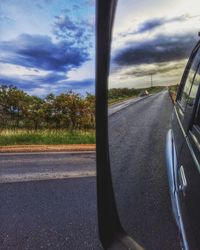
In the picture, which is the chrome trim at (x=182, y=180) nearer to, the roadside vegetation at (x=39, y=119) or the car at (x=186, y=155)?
the car at (x=186, y=155)

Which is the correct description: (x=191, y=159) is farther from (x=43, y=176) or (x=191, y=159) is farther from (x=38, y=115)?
(x=38, y=115)

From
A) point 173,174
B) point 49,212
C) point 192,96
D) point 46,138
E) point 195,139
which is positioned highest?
point 192,96

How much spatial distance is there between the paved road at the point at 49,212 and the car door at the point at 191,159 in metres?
2.03

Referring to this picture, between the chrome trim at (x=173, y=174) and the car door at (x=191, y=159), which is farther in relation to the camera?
the chrome trim at (x=173, y=174)

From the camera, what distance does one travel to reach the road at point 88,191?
1117mm

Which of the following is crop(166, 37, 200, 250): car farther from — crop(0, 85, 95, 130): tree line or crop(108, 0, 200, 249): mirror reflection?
crop(0, 85, 95, 130): tree line

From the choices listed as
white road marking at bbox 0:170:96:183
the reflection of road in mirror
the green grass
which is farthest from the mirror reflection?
Result: the green grass

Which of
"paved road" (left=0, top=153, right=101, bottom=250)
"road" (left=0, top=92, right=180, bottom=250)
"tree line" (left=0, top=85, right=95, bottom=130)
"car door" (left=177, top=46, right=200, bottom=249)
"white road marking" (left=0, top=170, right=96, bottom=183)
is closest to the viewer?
"car door" (left=177, top=46, right=200, bottom=249)

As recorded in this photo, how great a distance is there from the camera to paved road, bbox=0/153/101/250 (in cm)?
303

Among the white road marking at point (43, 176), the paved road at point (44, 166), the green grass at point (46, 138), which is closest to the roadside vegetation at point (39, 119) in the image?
the green grass at point (46, 138)

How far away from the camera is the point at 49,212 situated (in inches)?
148

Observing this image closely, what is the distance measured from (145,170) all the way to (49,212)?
2798 mm

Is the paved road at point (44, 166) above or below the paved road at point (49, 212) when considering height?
below

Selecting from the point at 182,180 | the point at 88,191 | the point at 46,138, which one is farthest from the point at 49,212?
the point at 46,138
